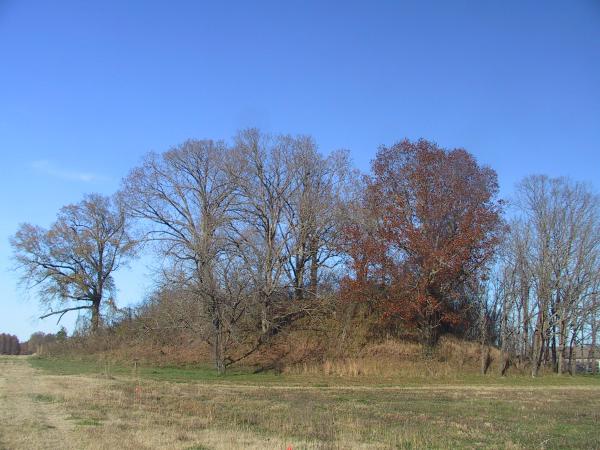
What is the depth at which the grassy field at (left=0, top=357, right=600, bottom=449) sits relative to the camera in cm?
1162

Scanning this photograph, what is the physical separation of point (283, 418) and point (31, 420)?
6.31m

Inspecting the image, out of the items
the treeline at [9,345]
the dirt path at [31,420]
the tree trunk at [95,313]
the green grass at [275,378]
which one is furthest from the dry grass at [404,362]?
the treeline at [9,345]

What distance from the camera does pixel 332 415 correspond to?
16.3 metres

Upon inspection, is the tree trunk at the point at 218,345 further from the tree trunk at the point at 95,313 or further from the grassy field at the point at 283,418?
the tree trunk at the point at 95,313

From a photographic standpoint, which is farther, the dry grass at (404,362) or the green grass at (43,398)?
Answer: the dry grass at (404,362)

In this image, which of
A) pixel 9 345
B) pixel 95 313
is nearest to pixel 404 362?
pixel 95 313

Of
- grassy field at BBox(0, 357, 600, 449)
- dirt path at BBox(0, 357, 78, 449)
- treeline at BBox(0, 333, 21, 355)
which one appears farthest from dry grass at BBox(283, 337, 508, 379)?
treeline at BBox(0, 333, 21, 355)

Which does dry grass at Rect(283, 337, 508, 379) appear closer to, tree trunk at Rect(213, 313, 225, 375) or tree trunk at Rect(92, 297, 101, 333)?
tree trunk at Rect(213, 313, 225, 375)

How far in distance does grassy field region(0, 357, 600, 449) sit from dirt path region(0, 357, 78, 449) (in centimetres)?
2

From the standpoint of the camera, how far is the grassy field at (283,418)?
1162 cm

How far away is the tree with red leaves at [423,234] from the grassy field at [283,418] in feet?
42.5

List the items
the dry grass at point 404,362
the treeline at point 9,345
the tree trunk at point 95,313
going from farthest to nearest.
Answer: the treeline at point 9,345
the tree trunk at point 95,313
the dry grass at point 404,362

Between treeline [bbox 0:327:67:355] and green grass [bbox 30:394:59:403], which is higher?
green grass [bbox 30:394:59:403]

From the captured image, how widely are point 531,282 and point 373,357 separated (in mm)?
16328
